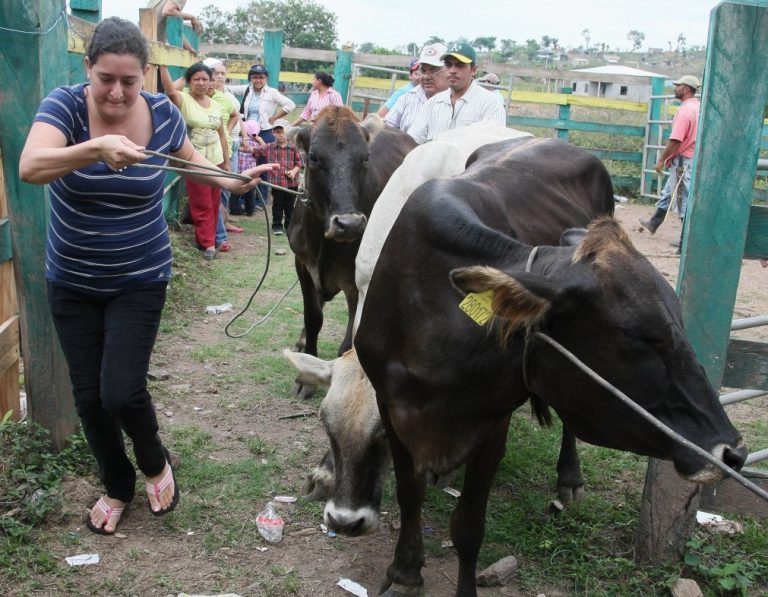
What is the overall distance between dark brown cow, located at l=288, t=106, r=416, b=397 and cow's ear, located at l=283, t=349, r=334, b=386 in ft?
4.44

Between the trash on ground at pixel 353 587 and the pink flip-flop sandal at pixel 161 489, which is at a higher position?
the pink flip-flop sandal at pixel 161 489

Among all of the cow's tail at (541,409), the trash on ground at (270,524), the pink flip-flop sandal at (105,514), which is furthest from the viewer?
the trash on ground at (270,524)

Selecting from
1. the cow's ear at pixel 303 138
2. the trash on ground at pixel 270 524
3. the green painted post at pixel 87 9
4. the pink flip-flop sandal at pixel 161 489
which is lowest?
the trash on ground at pixel 270 524

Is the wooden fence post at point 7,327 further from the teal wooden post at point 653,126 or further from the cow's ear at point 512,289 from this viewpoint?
the teal wooden post at point 653,126

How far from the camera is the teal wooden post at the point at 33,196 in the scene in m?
3.54

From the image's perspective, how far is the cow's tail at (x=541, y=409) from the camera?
2.73 m

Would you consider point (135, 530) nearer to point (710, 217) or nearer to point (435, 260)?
point (435, 260)

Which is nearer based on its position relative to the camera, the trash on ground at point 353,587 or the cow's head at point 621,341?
the cow's head at point 621,341

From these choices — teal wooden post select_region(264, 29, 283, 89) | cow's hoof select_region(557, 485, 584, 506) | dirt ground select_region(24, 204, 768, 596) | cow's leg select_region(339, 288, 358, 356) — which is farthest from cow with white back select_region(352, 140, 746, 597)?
teal wooden post select_region(264, 29, 283, 89)

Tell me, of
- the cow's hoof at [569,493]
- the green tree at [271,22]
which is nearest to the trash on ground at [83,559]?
the cow's hoof at [569,493]

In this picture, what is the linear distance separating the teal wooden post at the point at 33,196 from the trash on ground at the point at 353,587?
1.58 m

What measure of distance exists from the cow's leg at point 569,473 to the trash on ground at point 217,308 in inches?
145

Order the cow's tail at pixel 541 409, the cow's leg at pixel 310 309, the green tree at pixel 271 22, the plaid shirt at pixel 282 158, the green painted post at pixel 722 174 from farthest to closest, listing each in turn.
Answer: the green tree at pixel 271 22 < the plaid shirt at pixel 282 158 < the cow's leg at pixel 310 309 < the green painted post at pixel 722 174 < the cow's tail at pixel 541 409

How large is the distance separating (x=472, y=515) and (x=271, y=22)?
180ft
